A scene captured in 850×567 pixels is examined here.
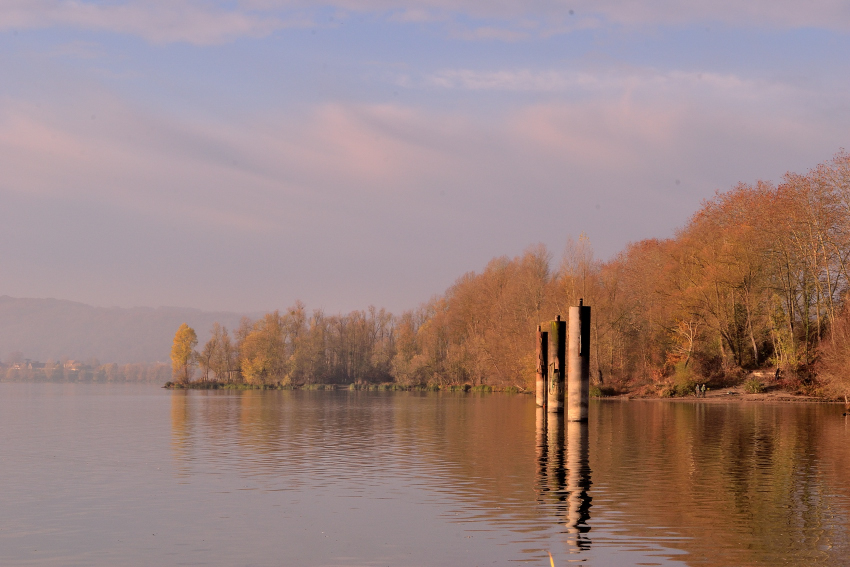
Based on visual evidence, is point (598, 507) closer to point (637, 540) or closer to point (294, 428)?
point (637, 540)

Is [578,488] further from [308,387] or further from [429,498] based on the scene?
[308,387]

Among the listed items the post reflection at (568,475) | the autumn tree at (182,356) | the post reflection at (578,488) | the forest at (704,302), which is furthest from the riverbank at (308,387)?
the post reflection at (578,488)

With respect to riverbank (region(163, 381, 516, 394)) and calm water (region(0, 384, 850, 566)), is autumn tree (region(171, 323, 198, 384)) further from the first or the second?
calm water (region(0, 384, 850, 566))

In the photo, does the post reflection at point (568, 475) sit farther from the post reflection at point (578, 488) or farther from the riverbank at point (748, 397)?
the riverbank at point (748, 397)

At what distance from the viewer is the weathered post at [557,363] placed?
154 ft

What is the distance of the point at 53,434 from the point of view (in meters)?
38.4

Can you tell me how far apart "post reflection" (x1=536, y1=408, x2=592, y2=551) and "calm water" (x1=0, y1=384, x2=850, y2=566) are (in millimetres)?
79

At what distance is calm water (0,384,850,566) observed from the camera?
13.6 m

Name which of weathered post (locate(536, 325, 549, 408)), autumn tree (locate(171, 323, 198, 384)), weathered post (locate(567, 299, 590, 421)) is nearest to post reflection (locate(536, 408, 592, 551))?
weathered post (locate(567, 299, 590, 421))

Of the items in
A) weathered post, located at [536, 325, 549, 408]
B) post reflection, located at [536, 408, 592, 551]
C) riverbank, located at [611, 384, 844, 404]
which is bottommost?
riverbank, located at [611, 384, 844, 404]

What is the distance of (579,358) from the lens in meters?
39.5

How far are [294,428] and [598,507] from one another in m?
26.2

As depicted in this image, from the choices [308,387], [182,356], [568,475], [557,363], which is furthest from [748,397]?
[182,356]

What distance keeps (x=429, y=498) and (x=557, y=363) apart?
95.2 ft
